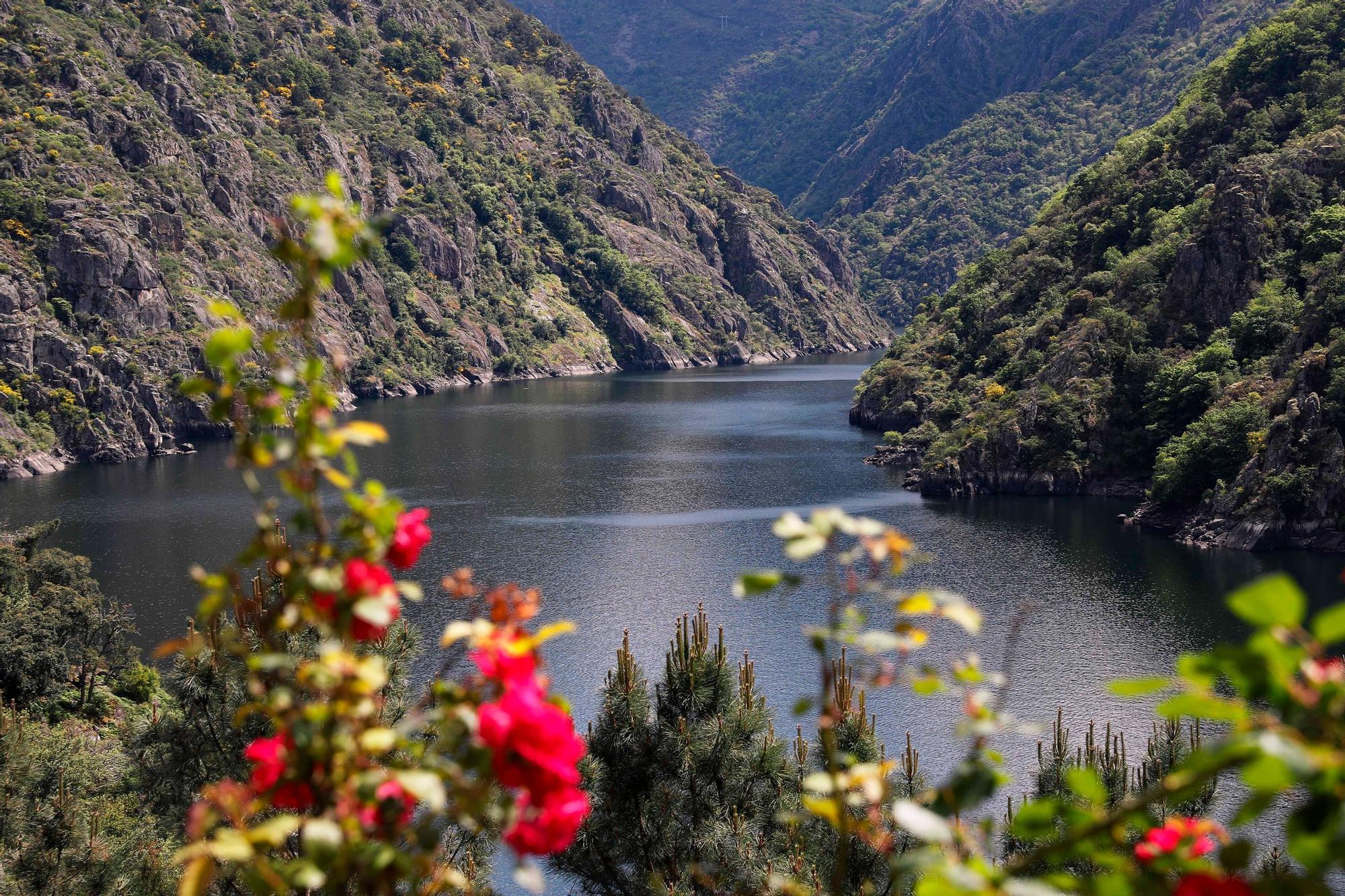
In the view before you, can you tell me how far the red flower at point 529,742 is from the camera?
376cm

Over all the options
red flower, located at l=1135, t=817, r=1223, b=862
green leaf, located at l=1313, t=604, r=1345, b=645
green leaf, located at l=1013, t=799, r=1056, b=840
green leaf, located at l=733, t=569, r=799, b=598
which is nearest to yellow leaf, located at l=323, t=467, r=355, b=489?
green leaf, located at l=733, t=569, r=799, b=598

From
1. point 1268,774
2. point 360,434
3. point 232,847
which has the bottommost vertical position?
point 232,847

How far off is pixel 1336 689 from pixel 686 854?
1699cm

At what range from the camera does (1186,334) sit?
299ft

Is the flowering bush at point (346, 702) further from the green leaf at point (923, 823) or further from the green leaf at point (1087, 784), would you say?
the green leaf at point (1087, 784)

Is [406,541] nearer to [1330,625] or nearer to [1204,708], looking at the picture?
[1204,708]

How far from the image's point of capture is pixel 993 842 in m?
26.4

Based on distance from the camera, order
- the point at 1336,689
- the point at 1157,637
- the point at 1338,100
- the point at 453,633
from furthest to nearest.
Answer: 1. the point at 1338,100
2. the point at 1157,637
3. the point at 453,633
4. the point at 1336,689

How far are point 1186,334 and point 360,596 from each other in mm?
95947

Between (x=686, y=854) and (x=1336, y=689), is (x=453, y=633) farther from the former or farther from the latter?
(x=686, y=854)

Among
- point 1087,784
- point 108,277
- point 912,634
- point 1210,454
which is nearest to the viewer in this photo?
point 1087,784

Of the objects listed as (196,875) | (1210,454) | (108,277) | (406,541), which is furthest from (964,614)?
(108,277)

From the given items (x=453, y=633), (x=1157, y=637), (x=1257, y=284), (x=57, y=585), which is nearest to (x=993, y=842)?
(x=453, y=633)

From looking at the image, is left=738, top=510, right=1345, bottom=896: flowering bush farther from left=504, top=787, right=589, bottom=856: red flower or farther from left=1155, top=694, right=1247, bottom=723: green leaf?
left=504, top=787, right=589, bottom=856: red flower
